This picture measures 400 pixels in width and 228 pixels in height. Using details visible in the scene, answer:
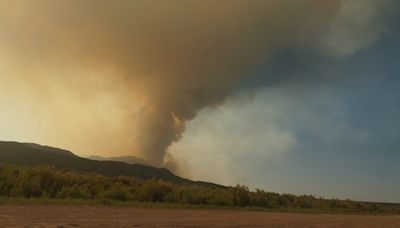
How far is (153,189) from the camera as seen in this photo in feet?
141

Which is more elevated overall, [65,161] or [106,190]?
[65,161]

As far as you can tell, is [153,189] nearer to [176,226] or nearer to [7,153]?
[176,226]

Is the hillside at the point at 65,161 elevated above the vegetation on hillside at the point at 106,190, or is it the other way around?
the hillside at the point at 65,161

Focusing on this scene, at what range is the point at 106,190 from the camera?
40.5m

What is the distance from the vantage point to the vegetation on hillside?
1400 inches

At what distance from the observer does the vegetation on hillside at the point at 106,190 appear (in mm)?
35562

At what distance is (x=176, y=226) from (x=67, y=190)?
1955 centimetres

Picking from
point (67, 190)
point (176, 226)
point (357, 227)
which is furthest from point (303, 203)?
point (176, 226)

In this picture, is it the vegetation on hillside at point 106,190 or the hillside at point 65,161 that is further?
the hillside at point 65,161

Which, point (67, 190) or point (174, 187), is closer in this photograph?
point (67, 190)

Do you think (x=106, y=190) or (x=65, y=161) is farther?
(x=65, y=161)

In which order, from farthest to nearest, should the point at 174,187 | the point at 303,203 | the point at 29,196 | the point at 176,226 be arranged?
the point at 303,203, the point at 174,187, the point at 29,196, the point at 176,226

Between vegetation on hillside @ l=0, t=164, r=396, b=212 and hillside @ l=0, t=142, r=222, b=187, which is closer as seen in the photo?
vegetation on hillside @ l=0, t=164, r=396, b=212

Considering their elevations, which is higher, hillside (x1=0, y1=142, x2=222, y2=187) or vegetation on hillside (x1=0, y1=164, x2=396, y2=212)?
hillside (x1=0, y1=142, x2=222, y2=187)
